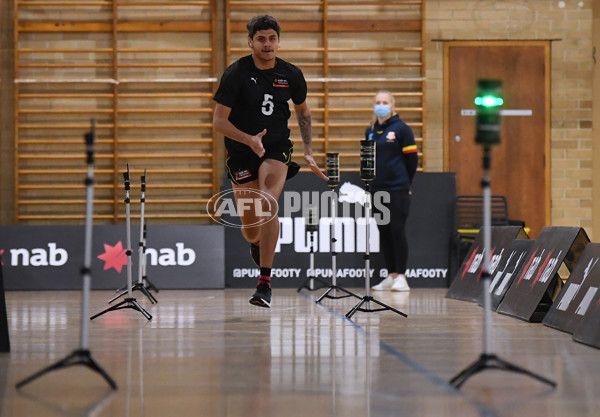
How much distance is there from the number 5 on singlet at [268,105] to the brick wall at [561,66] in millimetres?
4767

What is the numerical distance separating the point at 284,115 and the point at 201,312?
5.08 ft

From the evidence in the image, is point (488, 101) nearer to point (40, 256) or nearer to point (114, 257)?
point (114, 257)

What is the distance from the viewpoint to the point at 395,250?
769cm

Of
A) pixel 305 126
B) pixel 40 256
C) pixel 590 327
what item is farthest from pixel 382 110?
pixel 590 327

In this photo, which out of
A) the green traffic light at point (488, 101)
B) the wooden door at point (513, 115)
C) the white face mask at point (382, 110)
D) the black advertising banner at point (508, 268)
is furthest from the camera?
the wooden door at point (513, 115)

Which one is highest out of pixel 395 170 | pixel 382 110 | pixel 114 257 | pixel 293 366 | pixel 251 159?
pixel 382 110

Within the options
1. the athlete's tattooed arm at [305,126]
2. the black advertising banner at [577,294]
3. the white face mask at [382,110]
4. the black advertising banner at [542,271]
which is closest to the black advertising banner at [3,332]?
the athlete's tattooed arm at [305,126]

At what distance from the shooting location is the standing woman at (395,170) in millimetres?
7625

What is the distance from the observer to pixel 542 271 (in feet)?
16.0

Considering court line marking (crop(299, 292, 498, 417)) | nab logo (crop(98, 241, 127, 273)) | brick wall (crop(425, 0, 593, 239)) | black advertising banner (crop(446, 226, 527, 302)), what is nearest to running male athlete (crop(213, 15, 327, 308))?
court line marking (crop(299, 292, 498, 417))

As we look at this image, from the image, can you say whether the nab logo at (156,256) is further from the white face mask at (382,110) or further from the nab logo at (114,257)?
the white face mask at (382,110)

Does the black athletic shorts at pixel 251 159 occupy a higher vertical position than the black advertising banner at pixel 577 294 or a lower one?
higher

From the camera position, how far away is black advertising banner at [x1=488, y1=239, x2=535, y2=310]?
5.50 metres

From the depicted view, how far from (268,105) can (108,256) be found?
12.6 ft
